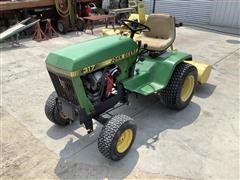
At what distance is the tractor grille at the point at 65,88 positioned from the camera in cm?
280

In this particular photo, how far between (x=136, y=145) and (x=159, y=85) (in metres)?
0.83

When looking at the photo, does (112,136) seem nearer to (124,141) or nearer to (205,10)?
(124,141)

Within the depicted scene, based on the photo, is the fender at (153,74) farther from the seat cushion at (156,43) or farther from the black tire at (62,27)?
the black tire at (62,27)

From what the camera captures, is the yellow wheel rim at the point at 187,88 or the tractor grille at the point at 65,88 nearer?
the tractor grille at the point at 65,88

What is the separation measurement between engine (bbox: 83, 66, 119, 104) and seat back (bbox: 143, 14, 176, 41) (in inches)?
47.8

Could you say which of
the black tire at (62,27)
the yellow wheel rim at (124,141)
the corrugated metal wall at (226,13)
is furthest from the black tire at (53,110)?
the corrugated metal wall at (226,13)

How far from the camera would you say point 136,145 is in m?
3.13

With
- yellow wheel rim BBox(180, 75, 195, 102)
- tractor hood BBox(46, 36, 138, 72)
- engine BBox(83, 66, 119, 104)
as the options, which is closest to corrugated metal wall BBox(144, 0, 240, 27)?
yellow wheel rim BBox(180, 75, 195, 102)

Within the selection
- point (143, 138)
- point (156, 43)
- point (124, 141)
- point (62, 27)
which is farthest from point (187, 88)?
point (62, 27)

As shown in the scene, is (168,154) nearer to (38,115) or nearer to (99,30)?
(38,115)

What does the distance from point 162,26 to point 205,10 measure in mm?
5487

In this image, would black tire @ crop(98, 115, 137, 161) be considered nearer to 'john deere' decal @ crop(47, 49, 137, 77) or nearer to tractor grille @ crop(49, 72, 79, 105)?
tractor grille @ crop(49, 72, 79, 105)

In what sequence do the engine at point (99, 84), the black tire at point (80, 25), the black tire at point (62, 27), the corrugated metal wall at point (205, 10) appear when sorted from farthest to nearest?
the black tire at point (80, 25)
the corrugated metal wall at point (205, 10)
the black tire at point (62, 27)
the engine at point (99, 84)

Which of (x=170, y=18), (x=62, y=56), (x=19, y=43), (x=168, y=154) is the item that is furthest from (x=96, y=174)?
(x=19, y=43)
